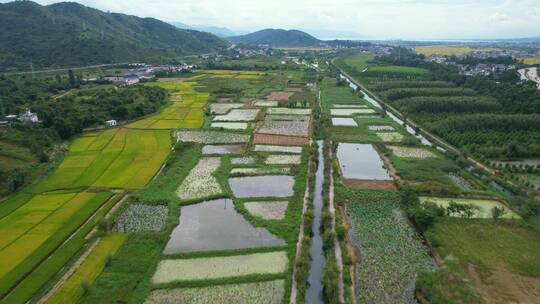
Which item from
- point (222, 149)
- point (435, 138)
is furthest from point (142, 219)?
point (435, 138)

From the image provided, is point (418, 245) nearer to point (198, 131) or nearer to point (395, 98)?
point (198, 131)

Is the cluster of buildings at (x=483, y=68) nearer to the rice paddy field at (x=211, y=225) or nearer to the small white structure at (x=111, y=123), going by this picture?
the rice paddy field at (x=211, y=225)

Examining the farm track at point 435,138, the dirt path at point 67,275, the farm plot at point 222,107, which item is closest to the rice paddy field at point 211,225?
the dirt path at point 67,275

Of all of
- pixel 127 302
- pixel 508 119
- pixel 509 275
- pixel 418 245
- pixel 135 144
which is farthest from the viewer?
pixel 508 119

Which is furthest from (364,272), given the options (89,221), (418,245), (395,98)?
(395,98)

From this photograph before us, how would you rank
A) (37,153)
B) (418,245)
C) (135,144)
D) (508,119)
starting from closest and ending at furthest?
(418,245) → (37,153) → (135,144) → (508,119)

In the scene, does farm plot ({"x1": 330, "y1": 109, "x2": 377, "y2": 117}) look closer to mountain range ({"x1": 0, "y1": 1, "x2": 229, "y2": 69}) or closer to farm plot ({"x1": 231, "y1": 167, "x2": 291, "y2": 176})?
farm plot ({"x1": 231, "y1": 167, "x2": 291, "y2": 176})
